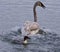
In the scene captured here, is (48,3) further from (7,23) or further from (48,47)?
(48,47)

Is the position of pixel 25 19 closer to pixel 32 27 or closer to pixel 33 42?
pixel 32 27

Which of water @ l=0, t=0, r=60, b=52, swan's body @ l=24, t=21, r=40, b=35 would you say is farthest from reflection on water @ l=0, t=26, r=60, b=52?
swan's body @ l=24, t=21, r=40, b=35

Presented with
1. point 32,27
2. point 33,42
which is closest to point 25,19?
point 32,27

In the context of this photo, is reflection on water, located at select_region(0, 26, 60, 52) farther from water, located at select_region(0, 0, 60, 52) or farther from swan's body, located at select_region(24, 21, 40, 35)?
swan's body, located at select_region(24, 21, 40, 35)

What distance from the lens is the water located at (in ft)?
40.8

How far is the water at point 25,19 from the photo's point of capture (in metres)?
12.4

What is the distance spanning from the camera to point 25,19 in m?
15.4

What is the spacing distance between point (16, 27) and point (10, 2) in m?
2.97

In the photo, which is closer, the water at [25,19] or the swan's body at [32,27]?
the water at [25,19]

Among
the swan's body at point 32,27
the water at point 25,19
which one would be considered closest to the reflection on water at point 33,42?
the water at point 25,19

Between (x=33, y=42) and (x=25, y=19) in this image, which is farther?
(x=25, y=19)

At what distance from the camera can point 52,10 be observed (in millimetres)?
16172

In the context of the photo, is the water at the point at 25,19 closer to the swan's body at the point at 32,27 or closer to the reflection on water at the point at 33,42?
the reflection on water at the point at 33,42

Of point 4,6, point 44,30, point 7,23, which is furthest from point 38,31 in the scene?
point 4,6
